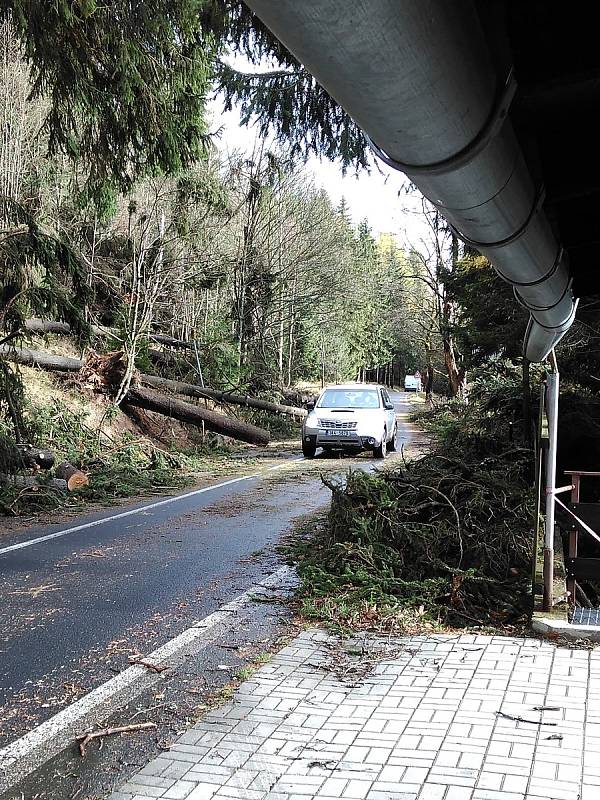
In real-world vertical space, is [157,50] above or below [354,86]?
above

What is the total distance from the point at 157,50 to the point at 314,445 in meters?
12.8

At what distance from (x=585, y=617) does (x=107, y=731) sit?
12.2 ft

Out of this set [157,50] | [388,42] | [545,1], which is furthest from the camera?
[157,50]

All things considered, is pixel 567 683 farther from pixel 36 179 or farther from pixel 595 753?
pixel 36 179

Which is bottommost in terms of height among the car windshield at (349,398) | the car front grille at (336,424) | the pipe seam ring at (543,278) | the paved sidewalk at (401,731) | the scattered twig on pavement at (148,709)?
the scattered twig on pavement at (148,709)

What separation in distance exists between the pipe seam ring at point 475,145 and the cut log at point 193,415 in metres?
18.8

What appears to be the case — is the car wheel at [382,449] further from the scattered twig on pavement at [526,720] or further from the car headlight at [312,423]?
the scattered twig on pavement at [526,720]

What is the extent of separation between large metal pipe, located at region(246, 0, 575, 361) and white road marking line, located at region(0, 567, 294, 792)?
11.0 feet

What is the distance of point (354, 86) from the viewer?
1.61m

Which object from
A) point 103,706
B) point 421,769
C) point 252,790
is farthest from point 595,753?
point 103,706

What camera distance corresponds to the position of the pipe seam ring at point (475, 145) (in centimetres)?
199

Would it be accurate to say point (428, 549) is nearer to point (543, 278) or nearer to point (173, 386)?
point (543, 278)

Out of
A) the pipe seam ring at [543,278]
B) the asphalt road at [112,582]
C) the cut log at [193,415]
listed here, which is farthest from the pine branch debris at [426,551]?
the cut log at [193,415]

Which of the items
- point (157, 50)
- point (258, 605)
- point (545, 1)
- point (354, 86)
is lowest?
point (258, 605)
